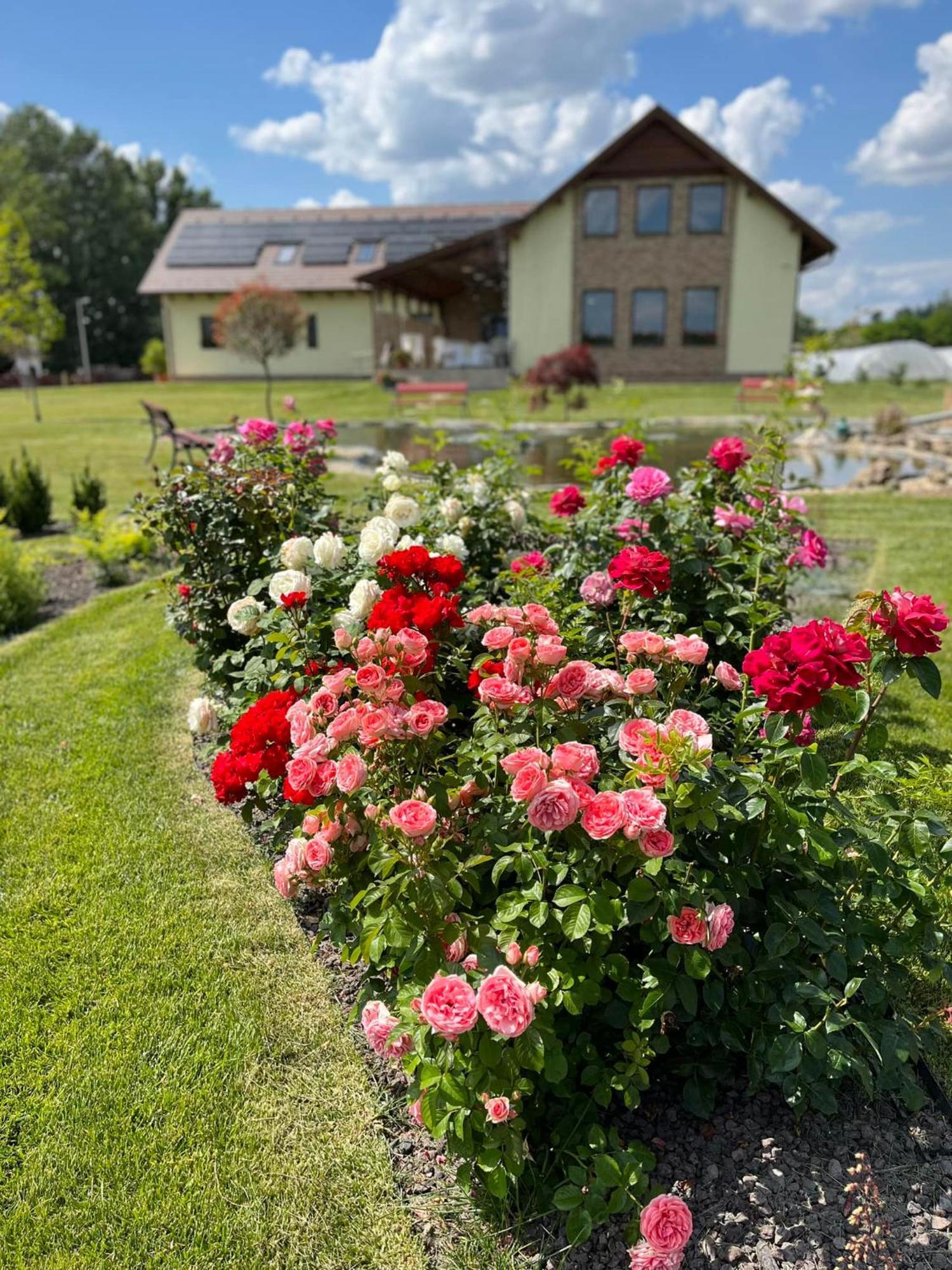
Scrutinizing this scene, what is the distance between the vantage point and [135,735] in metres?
4.30

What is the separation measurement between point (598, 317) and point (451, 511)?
28.2 metres

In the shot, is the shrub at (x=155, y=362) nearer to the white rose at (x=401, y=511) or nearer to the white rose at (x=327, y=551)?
the white rose at (x=401, y=511)

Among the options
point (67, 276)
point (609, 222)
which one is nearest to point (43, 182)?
point (67, 276)

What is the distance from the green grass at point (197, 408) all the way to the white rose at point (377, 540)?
817 centimetres

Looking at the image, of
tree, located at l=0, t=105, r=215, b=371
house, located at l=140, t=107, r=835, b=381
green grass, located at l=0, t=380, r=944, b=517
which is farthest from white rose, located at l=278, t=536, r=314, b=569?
tree, located at l=0, t=105, r=215, b=371

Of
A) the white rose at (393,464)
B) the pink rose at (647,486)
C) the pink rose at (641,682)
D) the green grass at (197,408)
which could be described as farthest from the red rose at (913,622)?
the green grass at (197,408)

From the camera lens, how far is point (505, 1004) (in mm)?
1658

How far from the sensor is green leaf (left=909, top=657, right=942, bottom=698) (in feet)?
6.46

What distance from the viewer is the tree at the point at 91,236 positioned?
174 feet

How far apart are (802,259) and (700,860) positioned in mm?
31962

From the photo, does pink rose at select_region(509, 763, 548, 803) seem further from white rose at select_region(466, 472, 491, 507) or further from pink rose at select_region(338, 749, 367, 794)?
white rose at select_region(466, 472, 491, 507)

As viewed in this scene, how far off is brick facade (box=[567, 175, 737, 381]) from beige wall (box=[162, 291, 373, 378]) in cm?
832

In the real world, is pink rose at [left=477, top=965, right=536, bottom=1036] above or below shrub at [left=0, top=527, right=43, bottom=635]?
above

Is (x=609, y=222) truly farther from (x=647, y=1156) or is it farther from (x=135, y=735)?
(x=647, y=1156)
